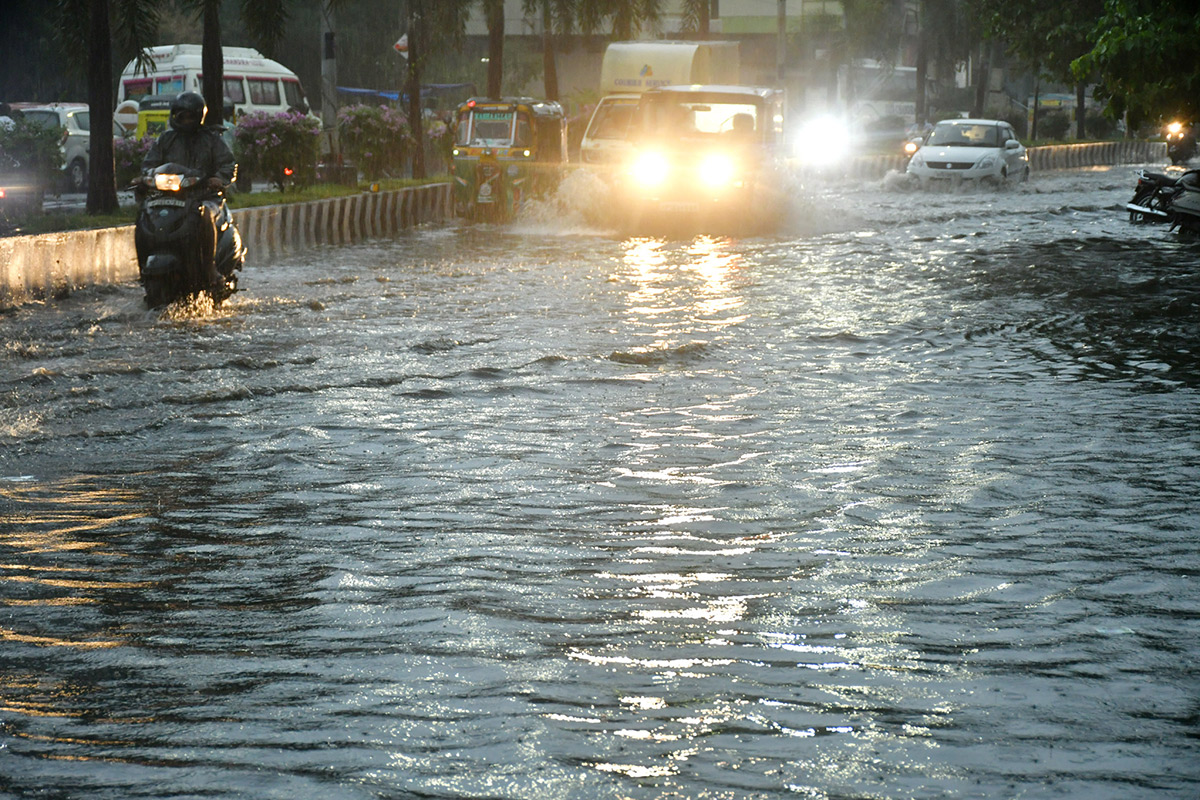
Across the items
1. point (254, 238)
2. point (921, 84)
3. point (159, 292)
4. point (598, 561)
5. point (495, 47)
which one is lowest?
point (598, 561)

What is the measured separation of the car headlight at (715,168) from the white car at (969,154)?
37.1 ft

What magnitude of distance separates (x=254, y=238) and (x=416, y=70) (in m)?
13.1

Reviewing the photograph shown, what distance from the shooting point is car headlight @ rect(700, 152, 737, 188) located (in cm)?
2241

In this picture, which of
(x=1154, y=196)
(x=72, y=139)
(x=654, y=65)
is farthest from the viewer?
(x=654, y=65)

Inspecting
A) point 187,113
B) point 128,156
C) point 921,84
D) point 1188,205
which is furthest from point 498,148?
point 921,84

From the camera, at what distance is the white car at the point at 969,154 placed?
106 feet

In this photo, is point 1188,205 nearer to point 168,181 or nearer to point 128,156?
point 168,181

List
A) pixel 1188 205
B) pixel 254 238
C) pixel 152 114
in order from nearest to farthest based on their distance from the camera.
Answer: pixel 254 238 < pixel 1188 205 < pixel 152 114

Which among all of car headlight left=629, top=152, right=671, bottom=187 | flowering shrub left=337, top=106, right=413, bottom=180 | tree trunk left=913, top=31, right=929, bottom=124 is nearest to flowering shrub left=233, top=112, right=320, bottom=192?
flowering shrub left=337, top=106, right=413, bottom=180

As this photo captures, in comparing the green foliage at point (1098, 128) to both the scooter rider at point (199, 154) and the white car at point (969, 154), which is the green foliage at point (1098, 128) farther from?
the scooter rider at point (199, 154)

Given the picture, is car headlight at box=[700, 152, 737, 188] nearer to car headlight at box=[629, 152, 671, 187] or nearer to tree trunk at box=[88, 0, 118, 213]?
car headlight at box=[629, 152, 671, 187]

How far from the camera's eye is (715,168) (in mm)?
22438

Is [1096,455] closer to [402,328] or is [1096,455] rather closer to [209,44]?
[402,328]

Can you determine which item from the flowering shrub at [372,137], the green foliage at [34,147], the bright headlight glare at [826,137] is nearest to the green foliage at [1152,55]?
the flowering shrub at [372,137]
